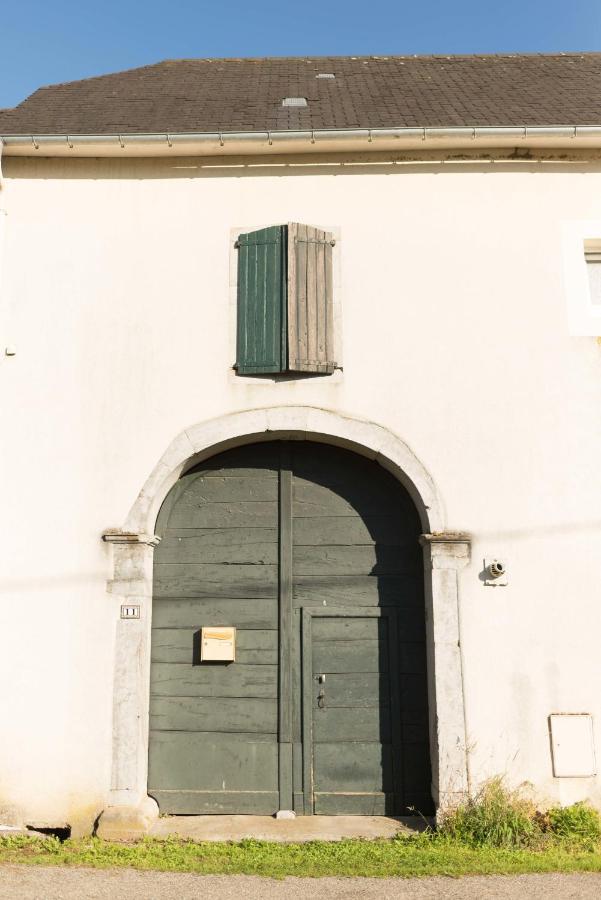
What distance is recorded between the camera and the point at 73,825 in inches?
218

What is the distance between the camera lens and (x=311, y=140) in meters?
6.29

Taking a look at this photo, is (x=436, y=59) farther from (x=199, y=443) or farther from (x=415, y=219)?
(x=199, y=443)

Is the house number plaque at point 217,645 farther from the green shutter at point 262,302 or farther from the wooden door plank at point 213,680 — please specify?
the green shutter at point 262,302

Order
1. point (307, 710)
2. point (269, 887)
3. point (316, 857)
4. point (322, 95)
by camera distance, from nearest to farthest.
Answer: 1. point (269, 887)
2. point (316, 857)
3. point (307, 710)
4. point (322, 95)

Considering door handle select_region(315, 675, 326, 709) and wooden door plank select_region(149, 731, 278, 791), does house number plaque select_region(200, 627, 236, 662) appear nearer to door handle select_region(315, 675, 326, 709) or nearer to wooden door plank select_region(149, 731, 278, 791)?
wooden door plank select_region(149, 731, 278, 791)

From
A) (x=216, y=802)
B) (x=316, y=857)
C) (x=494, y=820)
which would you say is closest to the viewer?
(x=316, y=857)

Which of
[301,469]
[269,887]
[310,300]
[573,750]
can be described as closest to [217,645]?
[301,469]

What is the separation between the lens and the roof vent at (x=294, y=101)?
24.3ft

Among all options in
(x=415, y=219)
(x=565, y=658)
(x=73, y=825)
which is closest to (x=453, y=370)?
(x=415, y=219)

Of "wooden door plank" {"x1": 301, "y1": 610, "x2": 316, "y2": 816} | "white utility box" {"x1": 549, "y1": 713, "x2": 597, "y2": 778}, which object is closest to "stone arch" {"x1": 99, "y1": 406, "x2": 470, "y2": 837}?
"white utility box" {"x1": 549, "y1": 713, "x2": 597, "y2": 778}

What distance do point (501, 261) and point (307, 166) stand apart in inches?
70.2

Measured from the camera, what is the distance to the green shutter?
6160 mm

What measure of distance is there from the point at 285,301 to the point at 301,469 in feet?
4.45

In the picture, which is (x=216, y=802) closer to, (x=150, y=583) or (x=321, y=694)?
(x=321, y=694)
